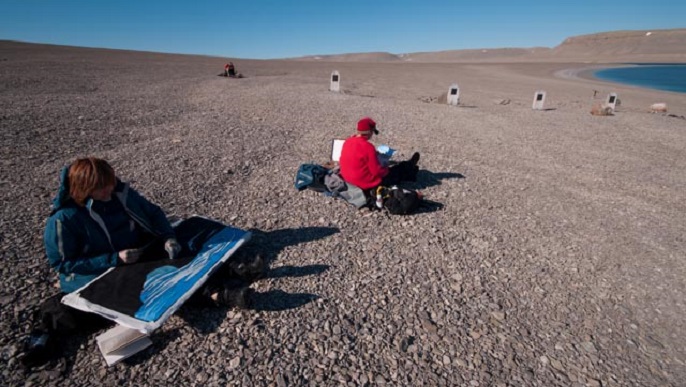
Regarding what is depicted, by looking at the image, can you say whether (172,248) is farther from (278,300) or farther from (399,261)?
(399,261)

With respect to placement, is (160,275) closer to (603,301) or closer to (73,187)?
(73,187)

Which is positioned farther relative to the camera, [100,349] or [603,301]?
[603,301]

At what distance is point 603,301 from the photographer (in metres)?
4.00

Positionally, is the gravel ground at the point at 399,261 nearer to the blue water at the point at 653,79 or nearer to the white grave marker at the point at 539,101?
the white grave marker at the point at 539,101

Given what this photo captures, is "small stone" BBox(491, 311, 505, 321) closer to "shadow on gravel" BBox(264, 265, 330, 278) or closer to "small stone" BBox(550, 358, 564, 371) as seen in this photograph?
"small stone" BBox(550, 358, 564, 371)

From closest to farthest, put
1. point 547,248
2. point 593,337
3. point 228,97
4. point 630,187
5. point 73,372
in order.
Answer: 1. point 73,372
2. point 593,337
3. point 547,248
4. point 630,187
5. point 228,97

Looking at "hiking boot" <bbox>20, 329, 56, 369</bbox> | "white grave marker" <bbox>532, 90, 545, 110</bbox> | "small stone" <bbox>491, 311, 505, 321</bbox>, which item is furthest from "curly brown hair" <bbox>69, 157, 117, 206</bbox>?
"white grave marker" <bbox>532, 90, 545, 110</bbox>

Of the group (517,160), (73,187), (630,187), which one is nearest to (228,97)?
(517,160)

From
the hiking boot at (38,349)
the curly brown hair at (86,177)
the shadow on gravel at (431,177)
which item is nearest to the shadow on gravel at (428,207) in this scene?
the shadow on gravel at (431,177)

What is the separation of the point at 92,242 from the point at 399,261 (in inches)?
133

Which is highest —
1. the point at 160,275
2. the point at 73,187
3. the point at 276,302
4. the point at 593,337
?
the point at 73,187

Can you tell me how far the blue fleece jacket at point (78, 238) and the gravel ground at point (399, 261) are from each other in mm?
602

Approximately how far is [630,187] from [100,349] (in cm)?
976

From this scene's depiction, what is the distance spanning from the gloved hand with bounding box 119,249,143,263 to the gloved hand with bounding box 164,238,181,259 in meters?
0.26
